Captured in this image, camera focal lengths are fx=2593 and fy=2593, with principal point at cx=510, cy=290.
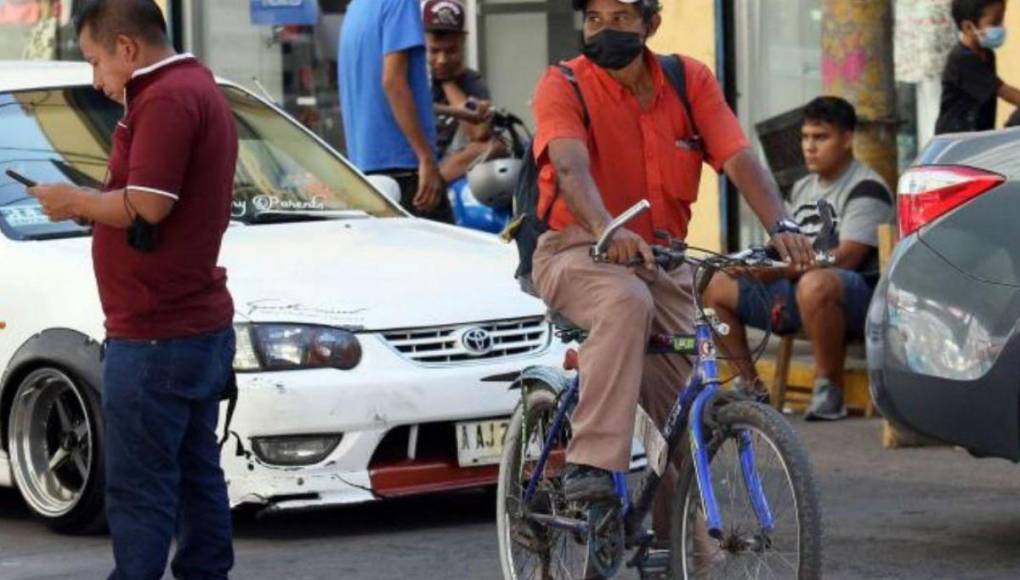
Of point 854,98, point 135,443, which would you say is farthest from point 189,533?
point 854,98

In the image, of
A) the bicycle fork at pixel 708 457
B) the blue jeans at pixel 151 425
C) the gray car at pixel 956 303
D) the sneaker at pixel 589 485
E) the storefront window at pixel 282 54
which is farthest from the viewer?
the storefront window at pixel 282 54

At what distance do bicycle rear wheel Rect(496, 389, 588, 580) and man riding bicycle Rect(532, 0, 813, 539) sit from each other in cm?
26

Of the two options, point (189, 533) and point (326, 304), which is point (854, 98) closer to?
point (326, 304)

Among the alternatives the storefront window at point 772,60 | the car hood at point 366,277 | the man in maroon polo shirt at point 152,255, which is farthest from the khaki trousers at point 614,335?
the storefront window at point 772,60

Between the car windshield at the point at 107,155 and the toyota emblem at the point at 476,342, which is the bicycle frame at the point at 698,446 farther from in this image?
the car windshield at the point at 107,155

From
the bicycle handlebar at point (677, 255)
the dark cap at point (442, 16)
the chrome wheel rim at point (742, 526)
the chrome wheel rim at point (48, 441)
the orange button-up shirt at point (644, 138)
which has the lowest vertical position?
the chrome wheel rim at point (48, 441)

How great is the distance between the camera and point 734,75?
14117 millimetres

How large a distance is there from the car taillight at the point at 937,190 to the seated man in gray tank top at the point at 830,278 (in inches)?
119

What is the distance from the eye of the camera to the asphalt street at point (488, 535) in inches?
304

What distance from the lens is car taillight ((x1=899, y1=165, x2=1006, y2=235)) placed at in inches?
297

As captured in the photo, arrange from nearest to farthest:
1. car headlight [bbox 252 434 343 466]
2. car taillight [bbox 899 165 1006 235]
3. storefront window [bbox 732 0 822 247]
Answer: car taillight [bbox 899 165 1006 235] → car headlight [bbox 252 434 343 466] → storefront window [bbox 732 0 822 247]

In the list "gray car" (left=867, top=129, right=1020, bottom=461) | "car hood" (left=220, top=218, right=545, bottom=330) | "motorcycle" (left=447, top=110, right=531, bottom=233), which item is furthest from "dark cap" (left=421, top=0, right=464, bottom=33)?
"gray car" (left=867, top=129, right=1020, bottom=461)

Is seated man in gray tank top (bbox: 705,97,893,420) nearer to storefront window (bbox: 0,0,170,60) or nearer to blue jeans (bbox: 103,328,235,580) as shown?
blue jeans (bbox: 103,328,235,580)

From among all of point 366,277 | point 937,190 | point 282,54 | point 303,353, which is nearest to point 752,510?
point 937,190
